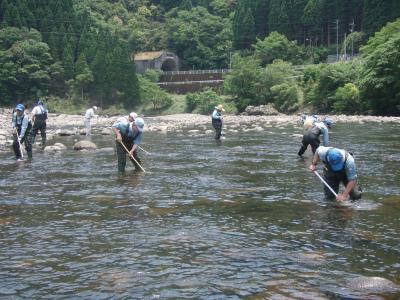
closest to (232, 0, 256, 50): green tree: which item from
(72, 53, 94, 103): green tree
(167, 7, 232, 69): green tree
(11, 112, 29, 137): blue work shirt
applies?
(167, 7, 232, 69): green tree

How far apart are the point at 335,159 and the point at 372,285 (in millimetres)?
4394

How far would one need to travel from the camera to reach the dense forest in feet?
175

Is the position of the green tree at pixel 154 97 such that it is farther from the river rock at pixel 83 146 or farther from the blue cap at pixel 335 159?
the blue cap at pixel 335 159

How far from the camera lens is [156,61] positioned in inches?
4203

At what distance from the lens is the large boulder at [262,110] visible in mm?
59219

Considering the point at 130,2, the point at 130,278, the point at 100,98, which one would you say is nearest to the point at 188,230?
the point at 130,278

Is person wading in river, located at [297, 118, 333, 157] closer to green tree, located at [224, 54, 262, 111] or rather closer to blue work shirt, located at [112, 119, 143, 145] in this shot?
blue work shirt, located at [112, 119, 143, 145]

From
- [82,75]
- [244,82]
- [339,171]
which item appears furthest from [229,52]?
[339,171]

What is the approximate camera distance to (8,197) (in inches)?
446

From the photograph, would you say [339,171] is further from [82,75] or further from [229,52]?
[229,52]

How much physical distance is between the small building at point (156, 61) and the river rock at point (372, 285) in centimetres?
9964

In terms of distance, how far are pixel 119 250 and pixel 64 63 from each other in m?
83.4

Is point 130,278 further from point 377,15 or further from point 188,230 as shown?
point 377,15

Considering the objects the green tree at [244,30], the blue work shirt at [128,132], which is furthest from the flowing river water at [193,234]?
the green tree at [244,30]
